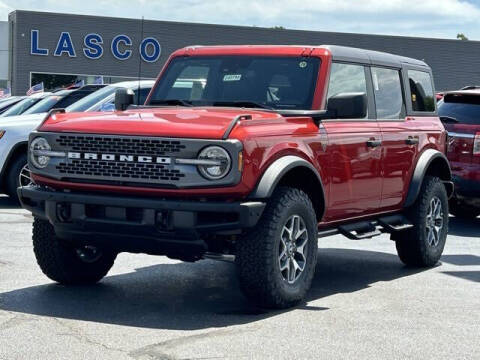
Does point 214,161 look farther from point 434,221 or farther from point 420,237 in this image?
point 434,221

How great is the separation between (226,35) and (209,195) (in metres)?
40.0

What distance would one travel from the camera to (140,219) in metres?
6.38

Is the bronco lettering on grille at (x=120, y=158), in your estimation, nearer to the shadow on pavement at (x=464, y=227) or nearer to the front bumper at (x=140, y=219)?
the front bumper at (x=140, y=219)

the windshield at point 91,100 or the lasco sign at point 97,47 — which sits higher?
the lasco sign at point 97,47

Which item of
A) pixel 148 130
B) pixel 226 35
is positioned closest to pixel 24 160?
pixel 148 130

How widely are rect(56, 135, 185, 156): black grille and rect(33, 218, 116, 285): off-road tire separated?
81cm

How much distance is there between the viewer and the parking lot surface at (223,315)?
5559mm

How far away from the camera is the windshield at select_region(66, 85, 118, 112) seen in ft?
44.7

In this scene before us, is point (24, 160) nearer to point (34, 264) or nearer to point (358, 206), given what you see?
point (34, 264)

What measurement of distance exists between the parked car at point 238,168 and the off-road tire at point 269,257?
0.01m

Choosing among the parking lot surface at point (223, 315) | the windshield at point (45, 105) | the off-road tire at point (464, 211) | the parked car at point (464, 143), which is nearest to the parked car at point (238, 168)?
the parking lot surface at point (223, 315)

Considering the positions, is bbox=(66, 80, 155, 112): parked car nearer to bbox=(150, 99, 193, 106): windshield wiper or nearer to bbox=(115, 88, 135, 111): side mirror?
bbox=(115, 88, 135, 111): side mirror

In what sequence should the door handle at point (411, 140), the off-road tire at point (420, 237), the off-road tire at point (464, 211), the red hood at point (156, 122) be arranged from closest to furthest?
1. the red hood at point (156, 122)
2. the door handle at point (411, 140)
3. the off-road tire at point (420, 237)
4. the off-road tire at point (464, 211)

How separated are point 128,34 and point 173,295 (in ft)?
124
